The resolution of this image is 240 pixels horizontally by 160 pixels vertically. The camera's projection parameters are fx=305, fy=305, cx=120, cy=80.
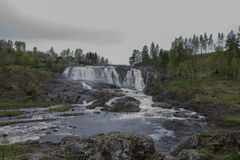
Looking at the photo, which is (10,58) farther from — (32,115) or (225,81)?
(225,81)

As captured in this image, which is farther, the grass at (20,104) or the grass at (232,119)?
the grass at (20,104)

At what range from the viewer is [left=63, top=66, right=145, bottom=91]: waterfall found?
153200 mm

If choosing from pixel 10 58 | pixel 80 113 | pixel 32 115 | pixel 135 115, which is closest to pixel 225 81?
pixel 135 115

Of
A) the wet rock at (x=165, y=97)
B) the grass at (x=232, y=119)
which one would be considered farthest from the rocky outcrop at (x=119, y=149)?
the wet rock at (x=165, y=97)

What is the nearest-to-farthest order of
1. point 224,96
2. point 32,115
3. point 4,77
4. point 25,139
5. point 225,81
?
point 25,139
point 32,115
point 224,96
point 225,81
point 4,77

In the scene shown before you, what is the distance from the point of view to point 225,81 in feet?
379

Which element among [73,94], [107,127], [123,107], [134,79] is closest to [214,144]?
[107,127]

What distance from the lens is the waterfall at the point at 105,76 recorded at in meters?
153

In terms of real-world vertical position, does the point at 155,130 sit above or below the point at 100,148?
below

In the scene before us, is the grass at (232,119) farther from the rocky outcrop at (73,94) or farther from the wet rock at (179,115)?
the rocky outcrop at (73,94)

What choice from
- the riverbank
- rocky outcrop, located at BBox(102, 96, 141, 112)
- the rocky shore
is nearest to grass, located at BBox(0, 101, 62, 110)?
rocky outcrop, located at BBox(102, 96, 141, 112)

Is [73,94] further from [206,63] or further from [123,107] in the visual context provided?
[206,63]

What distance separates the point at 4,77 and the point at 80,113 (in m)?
53.6

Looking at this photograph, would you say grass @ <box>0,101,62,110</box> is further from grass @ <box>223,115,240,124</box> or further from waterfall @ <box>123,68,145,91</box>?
grass @ <box>223,115,240,124</box>
